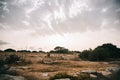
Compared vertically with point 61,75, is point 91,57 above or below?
above

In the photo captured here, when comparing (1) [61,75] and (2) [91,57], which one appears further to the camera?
(2) [91,57]

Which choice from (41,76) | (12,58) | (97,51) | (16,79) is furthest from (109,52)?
(16,79)

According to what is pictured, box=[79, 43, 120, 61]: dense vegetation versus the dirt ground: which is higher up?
box=[79, 43, 120, 61]: dense vegetation

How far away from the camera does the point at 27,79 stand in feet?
56.3

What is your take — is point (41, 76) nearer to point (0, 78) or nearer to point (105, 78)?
point (0, 78)

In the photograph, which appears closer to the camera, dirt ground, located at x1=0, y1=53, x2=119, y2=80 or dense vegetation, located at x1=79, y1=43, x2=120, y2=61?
dirt ground, located at x1=0, y1=53, x2=119, y2=80

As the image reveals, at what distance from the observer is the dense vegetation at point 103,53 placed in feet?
116

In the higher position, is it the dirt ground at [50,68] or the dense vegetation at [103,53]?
the dense vegetation at [103,53]

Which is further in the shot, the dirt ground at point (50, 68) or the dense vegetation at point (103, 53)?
the dense vegetation at point (103, 53)

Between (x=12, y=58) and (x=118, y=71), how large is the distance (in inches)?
613

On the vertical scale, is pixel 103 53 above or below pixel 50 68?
above

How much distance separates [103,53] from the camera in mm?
36094

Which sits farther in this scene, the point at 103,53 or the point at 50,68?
the point at 103,53

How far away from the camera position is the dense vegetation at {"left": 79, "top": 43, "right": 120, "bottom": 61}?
1394 inches
